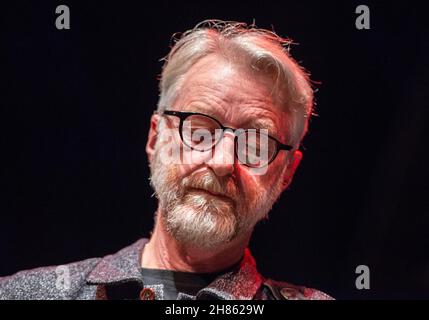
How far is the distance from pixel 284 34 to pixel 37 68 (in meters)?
0.71

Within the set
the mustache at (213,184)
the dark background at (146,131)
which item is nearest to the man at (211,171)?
the mustache at (213,184)

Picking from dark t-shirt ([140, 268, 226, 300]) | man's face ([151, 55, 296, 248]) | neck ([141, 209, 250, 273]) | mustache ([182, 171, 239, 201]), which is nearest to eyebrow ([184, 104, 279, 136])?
man's face ([151, 55, 296, 248])

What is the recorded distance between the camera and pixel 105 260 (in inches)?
66.6

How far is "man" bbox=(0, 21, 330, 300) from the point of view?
1.53m

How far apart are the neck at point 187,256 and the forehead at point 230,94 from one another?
1.01 feet

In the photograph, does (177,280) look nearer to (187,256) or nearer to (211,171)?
(187,256)

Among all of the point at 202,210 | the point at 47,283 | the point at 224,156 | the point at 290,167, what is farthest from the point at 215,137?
the point at 47,283

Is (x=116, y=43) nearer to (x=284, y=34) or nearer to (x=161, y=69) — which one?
(x=161, y=69)

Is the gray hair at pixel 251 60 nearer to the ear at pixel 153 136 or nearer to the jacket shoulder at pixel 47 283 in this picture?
the ear at pixel 153 136

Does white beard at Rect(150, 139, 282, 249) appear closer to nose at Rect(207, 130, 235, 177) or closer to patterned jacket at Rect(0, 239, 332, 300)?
nose at Rect(207, 130, 235, 177)

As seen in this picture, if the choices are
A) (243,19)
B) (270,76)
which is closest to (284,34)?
(243,19)

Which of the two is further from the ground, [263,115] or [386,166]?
[263,115]
